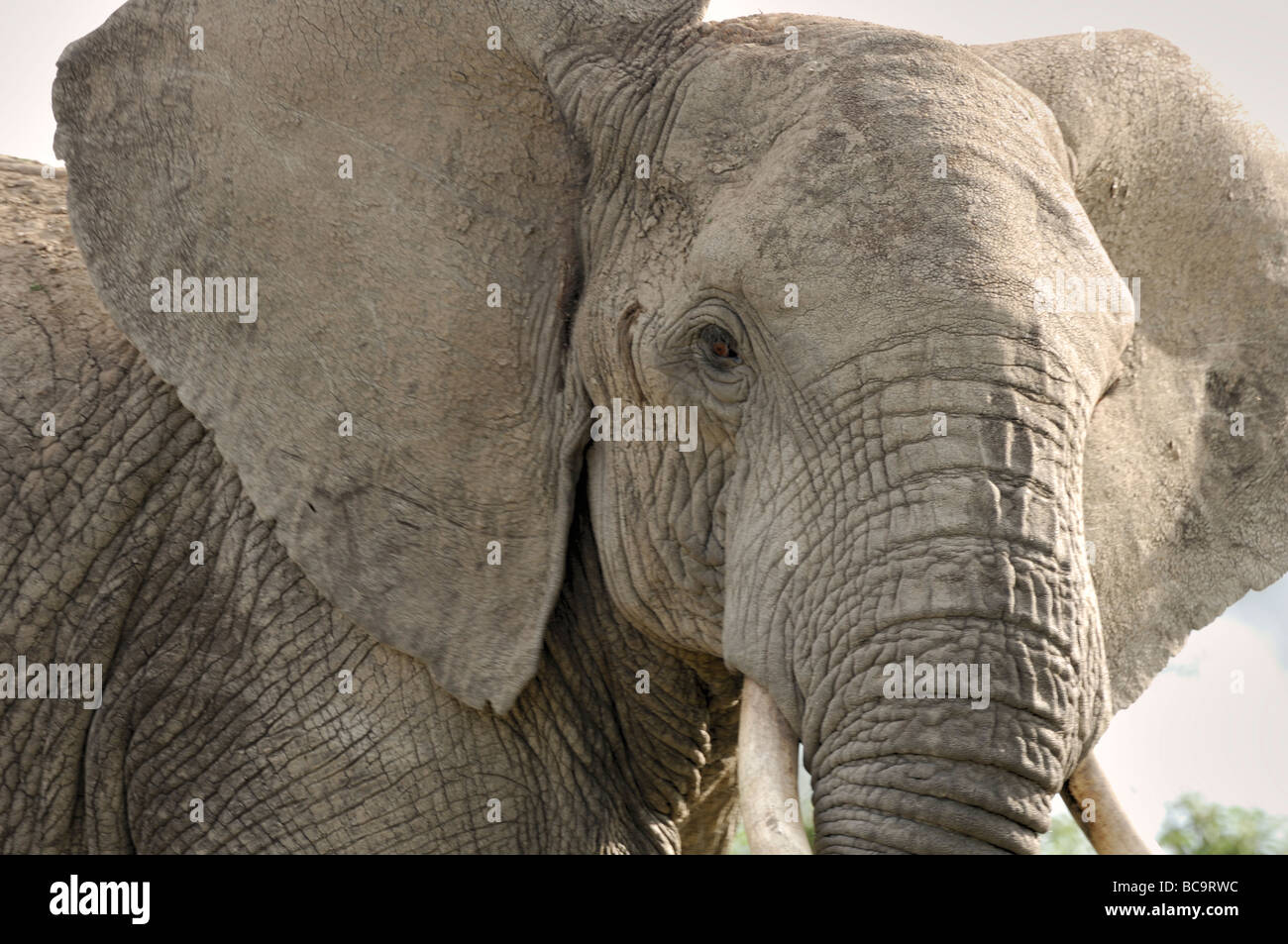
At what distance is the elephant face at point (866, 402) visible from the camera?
3451 millimetres

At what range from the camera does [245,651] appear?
4.30 m

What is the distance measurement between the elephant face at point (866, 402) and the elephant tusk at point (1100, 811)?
23 cm

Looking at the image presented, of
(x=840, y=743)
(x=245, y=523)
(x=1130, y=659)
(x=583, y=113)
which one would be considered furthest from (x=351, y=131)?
(x=1130, y=659)

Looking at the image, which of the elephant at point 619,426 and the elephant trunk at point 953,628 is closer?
the elephant trunk at point 953,628

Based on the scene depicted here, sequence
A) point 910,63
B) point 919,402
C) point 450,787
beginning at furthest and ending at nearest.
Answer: point 450,787 < point 910,63 < point 919,402

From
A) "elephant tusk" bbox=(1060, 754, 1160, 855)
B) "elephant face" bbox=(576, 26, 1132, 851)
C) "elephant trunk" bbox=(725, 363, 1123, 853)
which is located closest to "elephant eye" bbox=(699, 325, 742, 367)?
"elephant face" bbox=(576, 26, 1132, 851)

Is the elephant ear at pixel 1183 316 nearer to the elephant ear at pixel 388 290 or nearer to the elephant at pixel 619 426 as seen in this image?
the elephant at pixel 619 426

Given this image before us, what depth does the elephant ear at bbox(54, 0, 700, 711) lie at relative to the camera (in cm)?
414

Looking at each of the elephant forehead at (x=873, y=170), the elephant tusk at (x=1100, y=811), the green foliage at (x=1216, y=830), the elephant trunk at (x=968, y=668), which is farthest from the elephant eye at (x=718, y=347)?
the green foliage at (x=1216, y=830)

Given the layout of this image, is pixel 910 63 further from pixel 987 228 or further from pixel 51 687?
pixel 51 687

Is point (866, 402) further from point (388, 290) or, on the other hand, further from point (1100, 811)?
point (388, 290)

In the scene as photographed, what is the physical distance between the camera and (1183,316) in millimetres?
4719

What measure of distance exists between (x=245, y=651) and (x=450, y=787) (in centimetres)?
65

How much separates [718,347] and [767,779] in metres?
1.00
